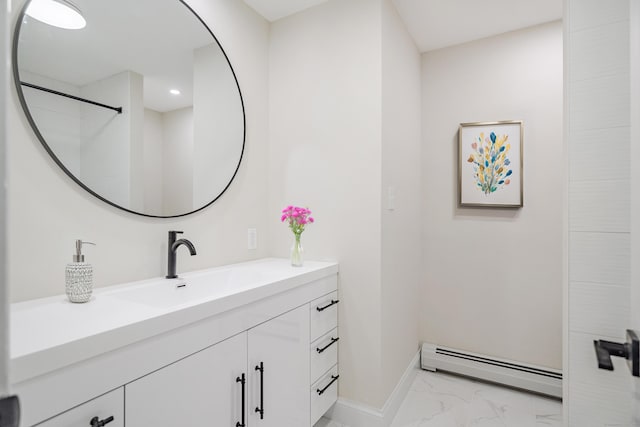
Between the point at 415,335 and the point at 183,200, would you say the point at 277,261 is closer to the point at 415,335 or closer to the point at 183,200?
the point at 183,200

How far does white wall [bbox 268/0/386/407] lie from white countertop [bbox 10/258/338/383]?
0.40 metres

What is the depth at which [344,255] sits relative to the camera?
1993mm

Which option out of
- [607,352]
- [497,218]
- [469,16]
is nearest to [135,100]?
[607,352]

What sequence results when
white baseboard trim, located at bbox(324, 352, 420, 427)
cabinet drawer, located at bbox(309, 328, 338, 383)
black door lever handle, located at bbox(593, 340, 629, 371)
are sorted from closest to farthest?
black door lever handle, located at bbox(593, 340, 629, 371) < cabinet drawer, located at bbox(309, 328, 338, 383) < white baseboard trim, located at bbox(324, 352, 420, 427)

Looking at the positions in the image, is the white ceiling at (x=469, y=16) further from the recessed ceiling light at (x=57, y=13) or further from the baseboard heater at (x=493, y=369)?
the baseboard heater at (x=493, y=369)

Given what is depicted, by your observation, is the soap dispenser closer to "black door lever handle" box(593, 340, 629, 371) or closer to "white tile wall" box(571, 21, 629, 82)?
"black door lever handle" box(593, 340, 629, 371)

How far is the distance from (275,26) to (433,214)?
1.90 metres

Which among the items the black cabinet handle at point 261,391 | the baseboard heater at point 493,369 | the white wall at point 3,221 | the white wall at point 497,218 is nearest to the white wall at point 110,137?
the black cabinet handle at point 261,391

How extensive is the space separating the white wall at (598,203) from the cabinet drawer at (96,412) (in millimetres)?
1489

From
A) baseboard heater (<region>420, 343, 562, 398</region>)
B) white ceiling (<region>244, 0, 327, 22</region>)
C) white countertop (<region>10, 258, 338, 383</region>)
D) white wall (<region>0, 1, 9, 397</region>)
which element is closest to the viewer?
white wall (<region>0, 1, 9, 397</region>)

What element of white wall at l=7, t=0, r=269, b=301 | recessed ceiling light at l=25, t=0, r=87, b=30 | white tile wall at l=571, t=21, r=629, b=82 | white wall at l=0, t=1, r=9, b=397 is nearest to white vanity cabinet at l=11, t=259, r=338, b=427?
white wall at l=7, t=0, r=269, b=301

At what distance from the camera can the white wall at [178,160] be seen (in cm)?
164

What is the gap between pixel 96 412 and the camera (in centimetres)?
80

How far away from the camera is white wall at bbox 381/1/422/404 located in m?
1.96
